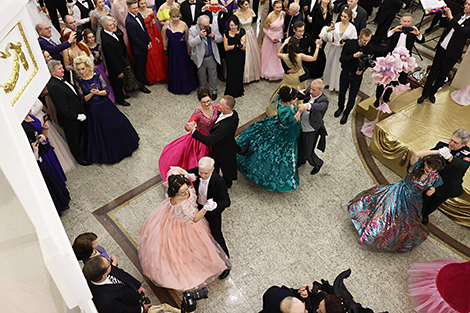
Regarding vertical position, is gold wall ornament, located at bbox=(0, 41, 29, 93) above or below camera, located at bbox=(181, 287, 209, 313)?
above

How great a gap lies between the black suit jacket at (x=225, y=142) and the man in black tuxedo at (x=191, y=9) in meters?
2.64

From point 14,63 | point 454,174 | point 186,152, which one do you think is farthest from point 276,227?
point 14,63

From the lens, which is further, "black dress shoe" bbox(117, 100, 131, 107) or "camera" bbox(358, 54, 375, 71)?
"black dress shoe" bbox(117, 100, 131, 107)

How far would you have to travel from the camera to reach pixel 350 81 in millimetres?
6039

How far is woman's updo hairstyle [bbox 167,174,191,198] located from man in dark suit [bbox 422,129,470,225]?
260cm

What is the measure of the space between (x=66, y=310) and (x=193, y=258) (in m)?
2.75

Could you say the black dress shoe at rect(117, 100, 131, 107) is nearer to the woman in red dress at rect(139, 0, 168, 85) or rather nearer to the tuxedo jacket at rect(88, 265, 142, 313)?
the woman in red dress at rect(139, 0, 168, 85)

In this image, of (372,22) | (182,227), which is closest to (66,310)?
(182,227)

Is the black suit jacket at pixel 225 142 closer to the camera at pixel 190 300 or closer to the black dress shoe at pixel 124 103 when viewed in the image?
the camera at pixel 190 300

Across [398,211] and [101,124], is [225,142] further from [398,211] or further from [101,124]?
[398,211]

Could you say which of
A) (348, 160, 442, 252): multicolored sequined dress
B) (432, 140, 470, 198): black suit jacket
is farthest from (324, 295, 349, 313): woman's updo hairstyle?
(432, 140, 470, 198): black suit jacket

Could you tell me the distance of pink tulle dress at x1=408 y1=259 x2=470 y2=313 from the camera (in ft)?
12.3

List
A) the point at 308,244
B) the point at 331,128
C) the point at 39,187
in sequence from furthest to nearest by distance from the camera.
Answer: the point at 331,128
the point at 308,244
the point at 39,187

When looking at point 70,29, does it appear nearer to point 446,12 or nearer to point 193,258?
point 193,258
